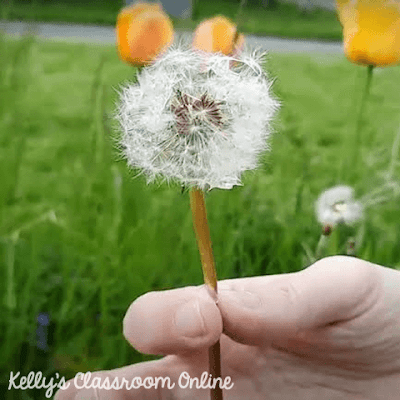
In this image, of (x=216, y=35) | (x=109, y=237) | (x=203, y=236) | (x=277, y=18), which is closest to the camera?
(x=203, y=236)

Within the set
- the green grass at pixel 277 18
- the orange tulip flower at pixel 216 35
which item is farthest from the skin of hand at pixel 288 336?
the green grass at pixel 277 18

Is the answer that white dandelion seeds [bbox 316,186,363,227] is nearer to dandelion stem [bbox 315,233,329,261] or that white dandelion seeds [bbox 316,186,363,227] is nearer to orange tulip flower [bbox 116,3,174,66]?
dandelion stem [bbox 315,233,329,261]

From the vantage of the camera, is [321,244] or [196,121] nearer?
[196,121]

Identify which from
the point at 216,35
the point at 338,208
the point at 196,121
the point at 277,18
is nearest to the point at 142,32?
the point at 216,35

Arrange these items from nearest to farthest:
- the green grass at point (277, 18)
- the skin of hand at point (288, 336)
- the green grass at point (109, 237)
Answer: the skin of hand at point (288, 336)
the green grass at point (109, 237)
the green grass at point (277, 18)

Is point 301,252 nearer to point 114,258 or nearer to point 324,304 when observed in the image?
point 114,258

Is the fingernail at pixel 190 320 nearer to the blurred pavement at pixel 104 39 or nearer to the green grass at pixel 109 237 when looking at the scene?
the green grass at pixel 109 237

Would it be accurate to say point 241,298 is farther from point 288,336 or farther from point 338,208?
point 338,208
